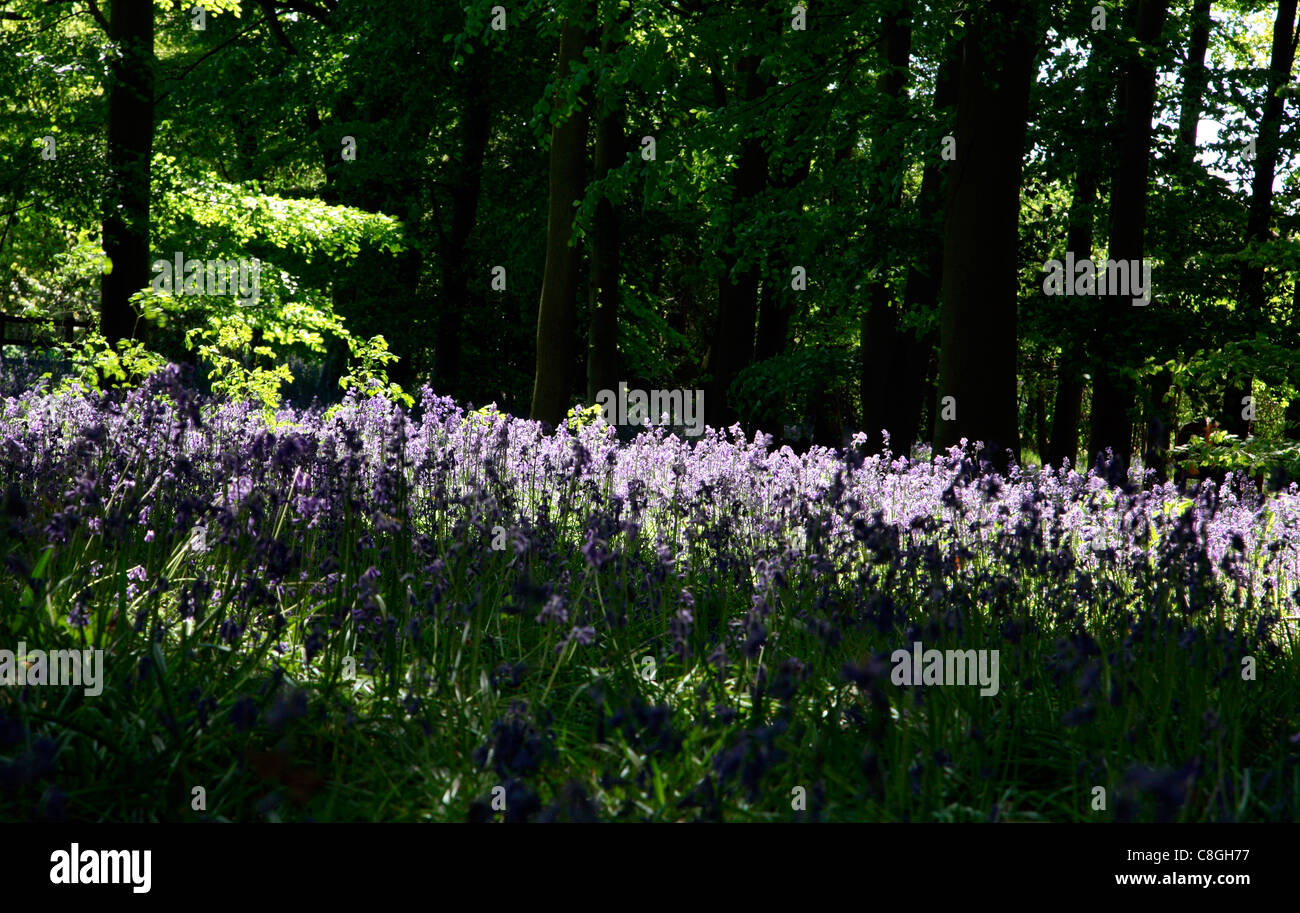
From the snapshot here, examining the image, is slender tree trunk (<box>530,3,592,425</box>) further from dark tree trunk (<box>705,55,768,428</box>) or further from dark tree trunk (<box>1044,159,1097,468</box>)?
dark tree trunk (<box>1044,159,1097,468</box>)

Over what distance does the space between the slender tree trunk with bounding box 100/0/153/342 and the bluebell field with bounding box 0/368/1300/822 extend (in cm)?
478

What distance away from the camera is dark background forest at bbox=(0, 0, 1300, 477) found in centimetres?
974

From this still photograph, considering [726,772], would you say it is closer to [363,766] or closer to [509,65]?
[363,766]

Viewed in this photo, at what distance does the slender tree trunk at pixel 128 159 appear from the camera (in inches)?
410

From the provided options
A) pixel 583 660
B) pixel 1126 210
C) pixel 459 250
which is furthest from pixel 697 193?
pixel 583 660

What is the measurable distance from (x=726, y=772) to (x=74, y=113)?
11.7 m

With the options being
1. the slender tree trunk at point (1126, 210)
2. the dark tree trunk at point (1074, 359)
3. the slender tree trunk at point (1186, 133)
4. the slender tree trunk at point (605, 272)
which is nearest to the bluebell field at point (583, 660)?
the slender tree trunk at point (1186, 133)

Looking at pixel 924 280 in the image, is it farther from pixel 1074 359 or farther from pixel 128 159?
pixel 128 159

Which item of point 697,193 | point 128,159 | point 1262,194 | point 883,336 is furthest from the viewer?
point 697,193

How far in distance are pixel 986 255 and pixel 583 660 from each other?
6257mm

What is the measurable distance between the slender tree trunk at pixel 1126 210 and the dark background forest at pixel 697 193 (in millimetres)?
40

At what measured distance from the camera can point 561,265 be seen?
1377 centimetres

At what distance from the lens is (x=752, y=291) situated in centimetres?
1870
